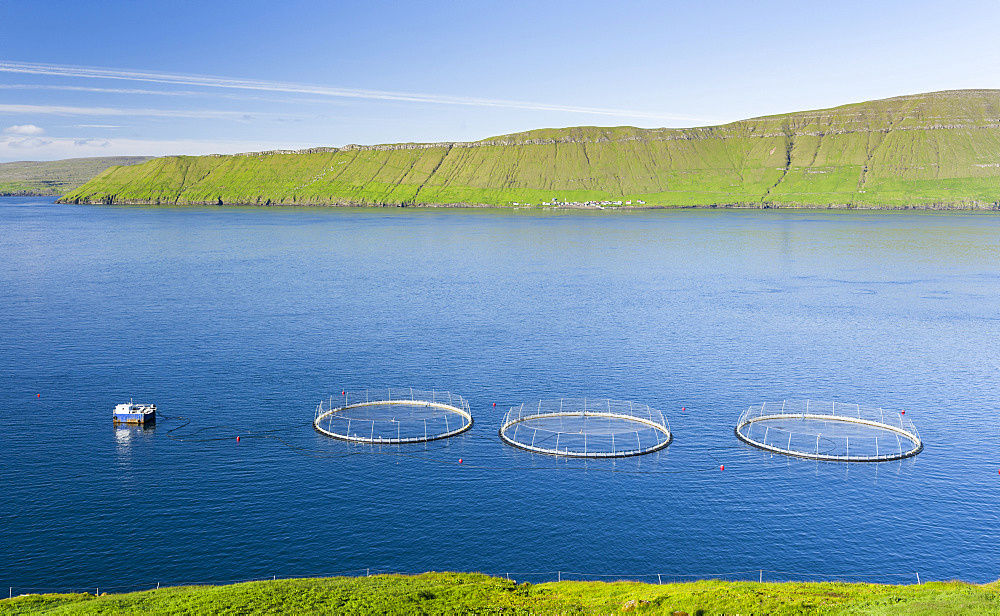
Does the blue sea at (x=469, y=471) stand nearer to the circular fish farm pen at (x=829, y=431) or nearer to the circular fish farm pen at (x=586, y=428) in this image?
the circular fish farm pen at (x=829, y=431)

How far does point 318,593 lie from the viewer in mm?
65312

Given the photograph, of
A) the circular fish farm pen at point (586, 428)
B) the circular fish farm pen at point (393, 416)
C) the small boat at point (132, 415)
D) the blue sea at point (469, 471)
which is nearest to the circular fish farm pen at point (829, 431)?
the blue sea at point (469, 471)

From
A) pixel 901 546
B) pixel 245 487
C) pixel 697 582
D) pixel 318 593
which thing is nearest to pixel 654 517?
pixel 697 582

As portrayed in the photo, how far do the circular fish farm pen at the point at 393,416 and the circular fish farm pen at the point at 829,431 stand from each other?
45136mm

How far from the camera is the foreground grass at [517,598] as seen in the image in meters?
61.8

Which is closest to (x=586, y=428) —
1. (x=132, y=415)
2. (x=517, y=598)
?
(x=517, y=598)

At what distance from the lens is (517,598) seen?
216ft

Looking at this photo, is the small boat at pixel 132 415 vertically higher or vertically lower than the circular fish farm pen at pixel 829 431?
higher

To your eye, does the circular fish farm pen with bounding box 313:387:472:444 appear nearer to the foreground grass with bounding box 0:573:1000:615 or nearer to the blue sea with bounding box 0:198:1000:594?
the blue sea with bounding box 0:198:1000:594

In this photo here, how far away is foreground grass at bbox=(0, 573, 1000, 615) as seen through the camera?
6175 centimetres

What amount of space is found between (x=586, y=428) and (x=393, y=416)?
30.7 m

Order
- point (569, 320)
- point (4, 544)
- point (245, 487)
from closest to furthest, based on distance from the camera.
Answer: point (4, 544), point (245, 487), point (569, 320)

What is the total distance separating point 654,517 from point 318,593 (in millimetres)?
40672

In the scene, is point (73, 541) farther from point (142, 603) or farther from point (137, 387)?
point (137, 387)
